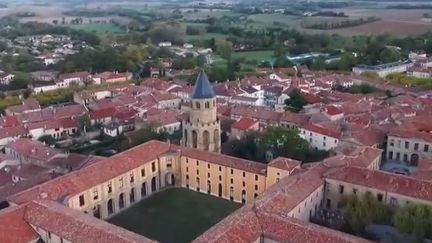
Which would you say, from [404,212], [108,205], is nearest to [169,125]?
[108,205]

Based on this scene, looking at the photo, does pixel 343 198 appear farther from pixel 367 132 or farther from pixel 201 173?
pixel 367 132

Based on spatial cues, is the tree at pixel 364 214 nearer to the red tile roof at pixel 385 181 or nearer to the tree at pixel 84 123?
the red tile roof at pixel 385 181

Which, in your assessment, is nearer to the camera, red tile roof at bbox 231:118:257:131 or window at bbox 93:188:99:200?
window at bbox 93:188:99:200

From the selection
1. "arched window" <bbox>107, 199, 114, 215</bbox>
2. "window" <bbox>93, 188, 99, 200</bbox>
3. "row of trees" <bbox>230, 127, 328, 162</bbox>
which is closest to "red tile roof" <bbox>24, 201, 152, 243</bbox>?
"window" <bbox>93, 188, 99, 200</bbox>

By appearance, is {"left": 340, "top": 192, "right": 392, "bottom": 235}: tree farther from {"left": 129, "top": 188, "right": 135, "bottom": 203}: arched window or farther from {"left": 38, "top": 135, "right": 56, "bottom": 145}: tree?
{"left": 38, "top": 135, "right": 56, "bottom": 145}: tree

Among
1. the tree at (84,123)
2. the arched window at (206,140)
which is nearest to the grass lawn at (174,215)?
the arched window at (206,140)

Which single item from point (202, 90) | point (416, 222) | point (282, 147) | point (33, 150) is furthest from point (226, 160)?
point (33, 150)

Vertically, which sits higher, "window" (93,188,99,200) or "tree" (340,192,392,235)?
"tree" (340,192,392,235)
